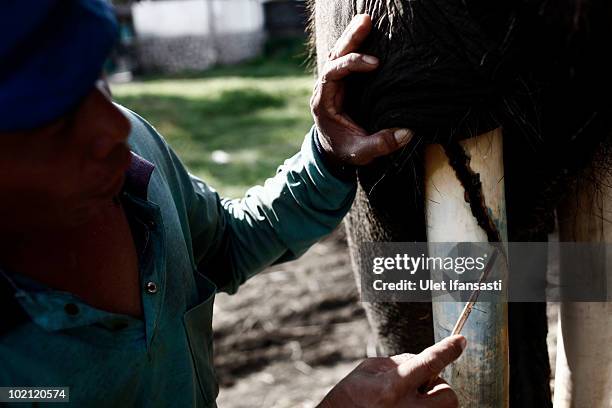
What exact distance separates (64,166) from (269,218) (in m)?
0.48

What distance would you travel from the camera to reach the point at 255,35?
12.5 m

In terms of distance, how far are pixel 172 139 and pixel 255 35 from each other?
7.25 meters

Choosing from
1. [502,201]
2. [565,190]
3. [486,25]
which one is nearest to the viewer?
[486,25]

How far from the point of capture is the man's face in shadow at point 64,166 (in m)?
0.73

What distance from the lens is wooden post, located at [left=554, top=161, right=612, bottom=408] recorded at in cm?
106

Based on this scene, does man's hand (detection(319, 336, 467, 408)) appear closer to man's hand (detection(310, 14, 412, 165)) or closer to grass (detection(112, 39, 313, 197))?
man's hand (detection(310, 14, 412, 165))

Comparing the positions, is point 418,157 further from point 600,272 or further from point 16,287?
point 16,287

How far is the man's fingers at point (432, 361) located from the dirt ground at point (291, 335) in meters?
1.06

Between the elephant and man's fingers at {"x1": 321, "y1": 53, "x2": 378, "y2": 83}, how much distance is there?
0.01 metres

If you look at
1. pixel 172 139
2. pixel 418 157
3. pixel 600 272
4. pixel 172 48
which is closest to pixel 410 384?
pixel 418 157

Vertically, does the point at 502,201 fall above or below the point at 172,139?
above

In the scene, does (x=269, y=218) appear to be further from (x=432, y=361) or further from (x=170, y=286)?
(x=432, y=361)

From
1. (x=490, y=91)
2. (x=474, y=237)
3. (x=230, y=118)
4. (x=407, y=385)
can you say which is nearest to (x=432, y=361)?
(x=407, y=385)

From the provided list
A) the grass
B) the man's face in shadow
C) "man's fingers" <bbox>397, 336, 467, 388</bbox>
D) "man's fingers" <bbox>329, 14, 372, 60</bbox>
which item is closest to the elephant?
"man's fingers" <bbox>329, 14, 372, 60</bbox>
